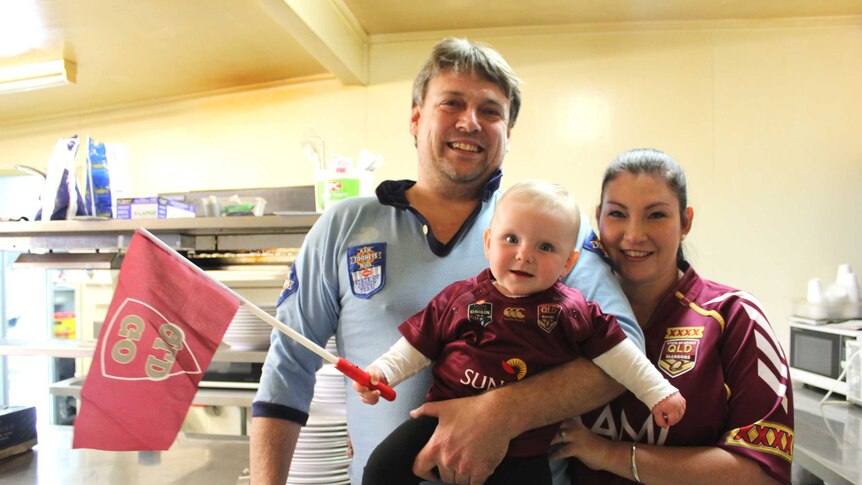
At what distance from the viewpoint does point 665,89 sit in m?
2.67

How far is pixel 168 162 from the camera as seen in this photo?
336cm

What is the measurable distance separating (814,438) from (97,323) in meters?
4.05

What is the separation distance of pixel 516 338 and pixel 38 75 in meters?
3.25

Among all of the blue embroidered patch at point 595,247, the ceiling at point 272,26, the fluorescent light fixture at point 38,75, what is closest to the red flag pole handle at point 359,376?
the blue embroidered patch at point 595,247

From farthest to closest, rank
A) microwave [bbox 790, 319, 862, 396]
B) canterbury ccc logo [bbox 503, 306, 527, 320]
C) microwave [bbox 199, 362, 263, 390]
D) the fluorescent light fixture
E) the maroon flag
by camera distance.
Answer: the fluorescent light fixture → microwave [bbox 199, 362, 263, 390] → microwave [bbox 790, 319, 862, 396] → canterbury ccc logo [bbox 503, 306, 527, 320] → the maroon flag

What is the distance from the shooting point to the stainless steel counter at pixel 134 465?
1.95m

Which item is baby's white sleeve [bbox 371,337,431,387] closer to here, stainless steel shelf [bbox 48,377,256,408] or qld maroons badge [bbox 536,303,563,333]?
qld maroons badge [bbox 536,303,563,333]

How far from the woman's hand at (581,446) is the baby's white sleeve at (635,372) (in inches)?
6.3

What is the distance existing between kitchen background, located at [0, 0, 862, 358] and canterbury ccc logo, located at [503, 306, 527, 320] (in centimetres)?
172

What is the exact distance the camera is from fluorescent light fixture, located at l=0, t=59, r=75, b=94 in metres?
2.89

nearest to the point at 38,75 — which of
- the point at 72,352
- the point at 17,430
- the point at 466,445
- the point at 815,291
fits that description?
the point at 72,352

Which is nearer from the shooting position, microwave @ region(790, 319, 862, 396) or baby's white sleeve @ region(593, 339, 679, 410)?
baby's white sleeve @ region(593, 339, 679, 410)

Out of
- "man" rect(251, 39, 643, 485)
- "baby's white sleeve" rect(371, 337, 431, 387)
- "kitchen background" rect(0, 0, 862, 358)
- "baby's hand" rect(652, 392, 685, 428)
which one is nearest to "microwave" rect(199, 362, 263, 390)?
"kitchen background" rect(0, 0, 862, 358)

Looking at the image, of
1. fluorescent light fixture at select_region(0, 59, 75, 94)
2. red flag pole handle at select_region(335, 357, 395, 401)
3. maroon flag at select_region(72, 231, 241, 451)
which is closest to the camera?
maroon flag at select_region(72, 231, 241, 451)
